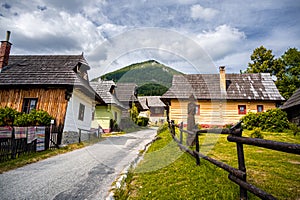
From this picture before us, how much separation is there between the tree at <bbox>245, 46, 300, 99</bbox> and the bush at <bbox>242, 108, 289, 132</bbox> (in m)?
20.2

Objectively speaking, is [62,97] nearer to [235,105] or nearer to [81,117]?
[81,117]

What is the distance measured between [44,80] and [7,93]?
8.50 feet

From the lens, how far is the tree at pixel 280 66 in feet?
96.5

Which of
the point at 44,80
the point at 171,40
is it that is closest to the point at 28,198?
the point at 171,40

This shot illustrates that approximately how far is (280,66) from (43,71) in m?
35.0

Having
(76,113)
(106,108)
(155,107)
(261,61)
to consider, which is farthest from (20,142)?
(155,107)

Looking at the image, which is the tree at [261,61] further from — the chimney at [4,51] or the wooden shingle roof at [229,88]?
the chimney at [4,51]

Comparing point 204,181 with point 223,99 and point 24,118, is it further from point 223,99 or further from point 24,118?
point 223,99

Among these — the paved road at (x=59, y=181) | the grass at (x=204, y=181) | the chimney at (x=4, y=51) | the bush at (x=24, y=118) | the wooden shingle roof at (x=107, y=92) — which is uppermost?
the chimney at (x=4, y=51)

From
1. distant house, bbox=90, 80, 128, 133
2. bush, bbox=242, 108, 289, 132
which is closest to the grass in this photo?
bush, bbox=242, 108, 289, 132

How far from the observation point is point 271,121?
12.5 m

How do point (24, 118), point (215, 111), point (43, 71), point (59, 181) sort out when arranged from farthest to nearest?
1. point (215, 111)
2. point (43, 71)
3. point (24, 118)
4. point (59, 181)

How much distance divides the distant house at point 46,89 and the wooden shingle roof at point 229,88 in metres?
9.47

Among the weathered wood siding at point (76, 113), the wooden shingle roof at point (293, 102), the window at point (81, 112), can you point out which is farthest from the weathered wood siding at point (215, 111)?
the window at point (81, 112)
